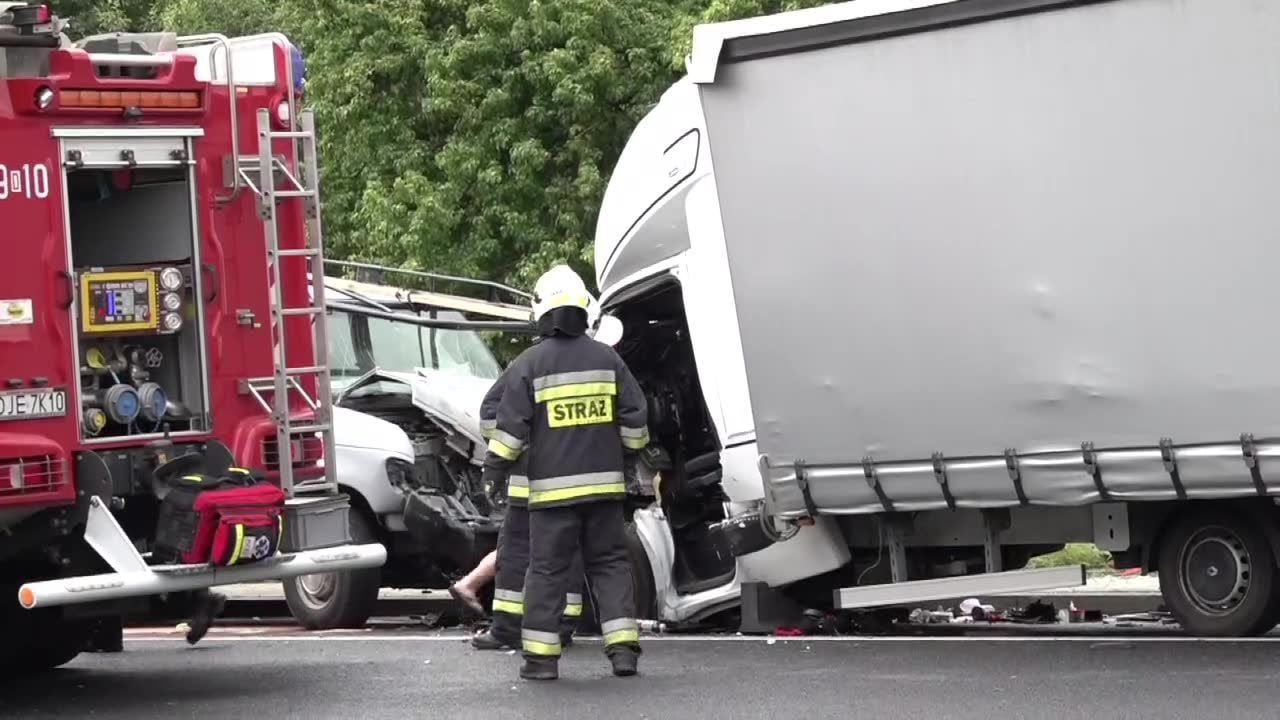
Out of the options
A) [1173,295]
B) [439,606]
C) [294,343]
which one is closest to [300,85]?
[294,343]

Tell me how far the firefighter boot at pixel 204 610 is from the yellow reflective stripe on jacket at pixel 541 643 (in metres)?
1.41

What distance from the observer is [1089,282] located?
32.1 ft

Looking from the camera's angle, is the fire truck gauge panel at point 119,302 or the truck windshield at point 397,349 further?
the truck windshield at point 397,349

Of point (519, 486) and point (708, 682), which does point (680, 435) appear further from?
point (708, 682)

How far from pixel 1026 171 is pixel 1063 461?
4.42 feet

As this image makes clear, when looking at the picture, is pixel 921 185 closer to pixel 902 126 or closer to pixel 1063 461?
pixel 902 126

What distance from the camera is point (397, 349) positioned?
1383cm

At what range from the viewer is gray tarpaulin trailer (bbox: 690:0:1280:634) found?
9.40 meters

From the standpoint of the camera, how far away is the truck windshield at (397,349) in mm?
13570

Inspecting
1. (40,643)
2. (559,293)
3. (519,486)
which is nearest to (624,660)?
(519,486)

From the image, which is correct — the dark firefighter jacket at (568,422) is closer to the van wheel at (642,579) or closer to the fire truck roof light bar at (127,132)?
the fire truck roof light bar at (127,132)

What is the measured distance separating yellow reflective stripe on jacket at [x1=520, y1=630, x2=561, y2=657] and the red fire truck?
0.75 metres

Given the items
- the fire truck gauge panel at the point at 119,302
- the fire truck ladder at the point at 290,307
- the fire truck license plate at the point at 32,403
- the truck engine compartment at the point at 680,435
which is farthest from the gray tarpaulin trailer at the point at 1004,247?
the fire truck license plate at the point at 32,403

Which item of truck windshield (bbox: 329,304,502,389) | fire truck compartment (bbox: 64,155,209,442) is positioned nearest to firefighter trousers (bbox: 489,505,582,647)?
fire truck compartment (bbox: 64,155,209,442)
